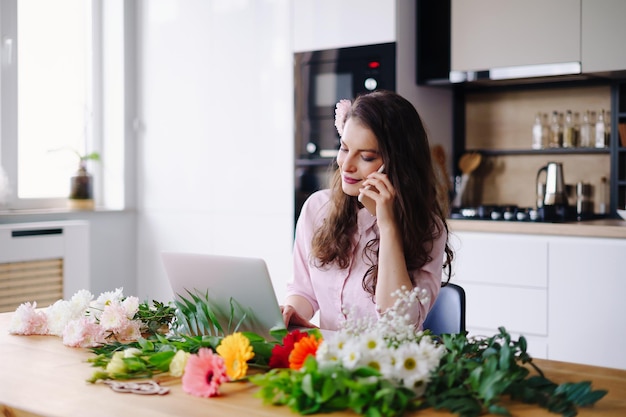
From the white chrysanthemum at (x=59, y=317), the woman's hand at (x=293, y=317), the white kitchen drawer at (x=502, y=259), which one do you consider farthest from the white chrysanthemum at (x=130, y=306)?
the white kitchen drawer at (x=502, y=259)

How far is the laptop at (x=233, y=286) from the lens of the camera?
64.3 inches

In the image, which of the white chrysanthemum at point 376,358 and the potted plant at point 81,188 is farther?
the potted plant at point 81,188

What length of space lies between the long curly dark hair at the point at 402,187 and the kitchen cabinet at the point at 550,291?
1.13 m

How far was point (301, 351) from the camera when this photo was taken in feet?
4.71

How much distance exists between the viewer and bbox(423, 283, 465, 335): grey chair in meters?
2.07

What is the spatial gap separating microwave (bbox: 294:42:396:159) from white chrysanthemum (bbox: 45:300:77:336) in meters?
2.19

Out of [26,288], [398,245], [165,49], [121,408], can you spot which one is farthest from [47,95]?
[121,408]

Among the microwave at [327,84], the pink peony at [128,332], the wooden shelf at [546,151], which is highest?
the microwave at [327,84]

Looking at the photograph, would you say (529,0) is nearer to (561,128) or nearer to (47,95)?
(561,128)

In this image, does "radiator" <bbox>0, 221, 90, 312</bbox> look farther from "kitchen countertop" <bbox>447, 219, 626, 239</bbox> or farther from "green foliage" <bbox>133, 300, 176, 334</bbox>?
"green foliage" <bbox>133, 300, 176, 334</bbox>

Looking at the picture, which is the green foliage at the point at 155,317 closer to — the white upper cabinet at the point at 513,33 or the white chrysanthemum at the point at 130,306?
the white chrysanthemum at the point at 130,306

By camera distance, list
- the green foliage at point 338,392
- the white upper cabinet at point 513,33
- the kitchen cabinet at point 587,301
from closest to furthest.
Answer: the green foliage at point 338,392
the kitchen cabinet at point 587,301
the white upper cabinet at point 513,33

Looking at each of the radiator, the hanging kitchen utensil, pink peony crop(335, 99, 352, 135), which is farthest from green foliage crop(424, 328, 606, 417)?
the radiator

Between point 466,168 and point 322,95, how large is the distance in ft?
2.79
